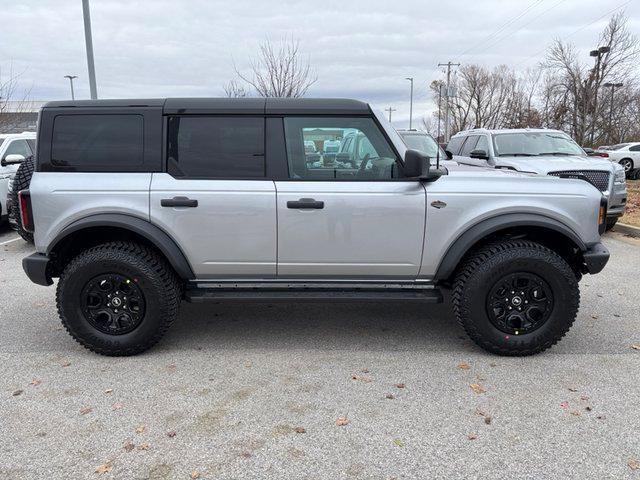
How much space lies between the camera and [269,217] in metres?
3.74

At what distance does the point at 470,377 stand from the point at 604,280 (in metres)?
3.38

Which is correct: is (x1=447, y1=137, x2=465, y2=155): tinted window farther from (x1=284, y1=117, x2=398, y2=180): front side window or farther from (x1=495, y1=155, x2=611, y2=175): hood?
(x1=284, y1=117, x2=398, y2=180): front side window

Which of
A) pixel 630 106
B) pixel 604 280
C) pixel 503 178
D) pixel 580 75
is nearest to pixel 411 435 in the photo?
pixel 503 178

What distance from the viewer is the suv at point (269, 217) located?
374 cm

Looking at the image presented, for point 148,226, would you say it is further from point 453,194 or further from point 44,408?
point 453,194

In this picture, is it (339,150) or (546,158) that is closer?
(339,150)

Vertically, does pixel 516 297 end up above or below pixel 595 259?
below

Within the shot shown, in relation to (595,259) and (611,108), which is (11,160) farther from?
(611,108)

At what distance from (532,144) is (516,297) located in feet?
19.9

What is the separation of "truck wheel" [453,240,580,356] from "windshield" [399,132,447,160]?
6035 millimetres

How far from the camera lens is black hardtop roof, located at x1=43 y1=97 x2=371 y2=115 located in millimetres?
3818

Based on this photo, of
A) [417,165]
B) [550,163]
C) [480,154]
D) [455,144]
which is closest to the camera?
[417,165]

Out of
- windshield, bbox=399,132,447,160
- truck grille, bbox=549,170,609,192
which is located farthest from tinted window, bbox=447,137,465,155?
truck grille, bbox=549,170,609,192

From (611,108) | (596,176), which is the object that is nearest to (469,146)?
(596,176)
